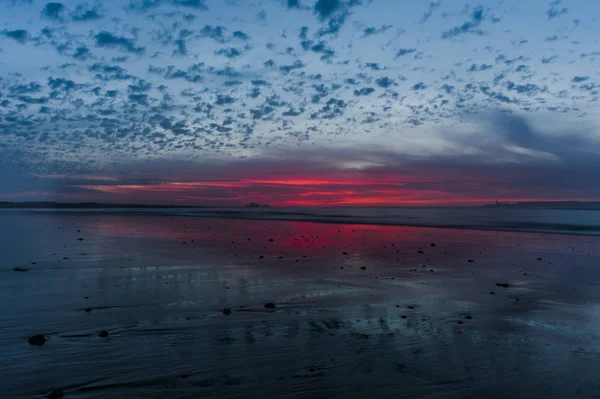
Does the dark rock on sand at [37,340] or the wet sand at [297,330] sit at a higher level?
the dark rock on sand at [37,340]

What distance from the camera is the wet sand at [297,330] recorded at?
6.49 metres

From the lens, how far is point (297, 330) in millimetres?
9125

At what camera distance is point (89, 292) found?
12.4m

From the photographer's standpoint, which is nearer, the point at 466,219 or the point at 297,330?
the point at 297,330

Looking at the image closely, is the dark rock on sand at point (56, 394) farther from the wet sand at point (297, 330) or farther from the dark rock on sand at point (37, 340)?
the dark rock on sand at point (37, 340)

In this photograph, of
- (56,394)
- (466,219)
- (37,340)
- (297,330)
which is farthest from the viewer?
(466,219)

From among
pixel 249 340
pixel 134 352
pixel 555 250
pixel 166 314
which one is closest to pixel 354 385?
pixel 249 340

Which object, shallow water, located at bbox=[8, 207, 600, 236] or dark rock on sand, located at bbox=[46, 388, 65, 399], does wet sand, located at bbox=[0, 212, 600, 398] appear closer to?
dark rock on sand, located at bbox=[46, 388, 65, 399]

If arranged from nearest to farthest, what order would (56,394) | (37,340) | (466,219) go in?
(56,394) < (37,340) < (466,219)

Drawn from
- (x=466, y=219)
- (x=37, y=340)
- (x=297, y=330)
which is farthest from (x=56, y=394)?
(x=466, y=219)

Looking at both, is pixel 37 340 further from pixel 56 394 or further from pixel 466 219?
pixel 466 219

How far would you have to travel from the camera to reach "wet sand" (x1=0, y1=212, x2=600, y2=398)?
6488 millimetres

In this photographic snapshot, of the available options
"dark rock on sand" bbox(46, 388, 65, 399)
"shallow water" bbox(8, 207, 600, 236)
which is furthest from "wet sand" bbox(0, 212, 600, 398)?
"shallow water" bbox(8, 207, 600, 236)

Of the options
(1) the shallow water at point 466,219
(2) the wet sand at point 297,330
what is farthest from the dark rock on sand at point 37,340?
(1) the shallow water at point 466,219
